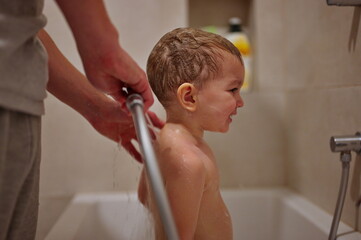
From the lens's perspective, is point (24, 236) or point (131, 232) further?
point (131, 232)

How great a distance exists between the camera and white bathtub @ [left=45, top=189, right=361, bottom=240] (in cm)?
73

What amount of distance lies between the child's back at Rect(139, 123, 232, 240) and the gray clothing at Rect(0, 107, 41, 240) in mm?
187

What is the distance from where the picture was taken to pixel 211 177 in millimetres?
667

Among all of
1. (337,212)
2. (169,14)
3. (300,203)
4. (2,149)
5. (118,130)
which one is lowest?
(300,203)

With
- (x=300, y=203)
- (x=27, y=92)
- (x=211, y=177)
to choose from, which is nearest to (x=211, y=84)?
(x=211, y=177)

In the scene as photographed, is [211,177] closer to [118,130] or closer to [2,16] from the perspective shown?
[118,130]

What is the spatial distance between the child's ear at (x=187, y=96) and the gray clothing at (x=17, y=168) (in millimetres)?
268

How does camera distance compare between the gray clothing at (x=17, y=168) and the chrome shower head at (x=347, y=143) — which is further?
the chrome shower head at (x=347, y=143)

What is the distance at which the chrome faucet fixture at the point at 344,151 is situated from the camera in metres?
0.68

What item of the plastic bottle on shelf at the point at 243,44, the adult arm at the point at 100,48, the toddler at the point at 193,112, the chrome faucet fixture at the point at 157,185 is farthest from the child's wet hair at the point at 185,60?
the plastic bottle on shelf at the point at 243,44

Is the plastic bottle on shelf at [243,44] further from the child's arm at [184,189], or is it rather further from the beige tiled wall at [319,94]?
the child's arm at [184,189]

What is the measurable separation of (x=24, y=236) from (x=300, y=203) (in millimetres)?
721

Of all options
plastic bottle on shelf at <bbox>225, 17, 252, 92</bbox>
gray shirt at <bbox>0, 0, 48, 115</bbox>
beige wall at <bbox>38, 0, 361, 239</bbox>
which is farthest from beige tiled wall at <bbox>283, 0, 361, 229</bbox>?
gray shirt at <bbox>0, 0, 48, 115</bbox>

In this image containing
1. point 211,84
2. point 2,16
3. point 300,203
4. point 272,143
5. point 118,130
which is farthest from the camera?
point 272,143
